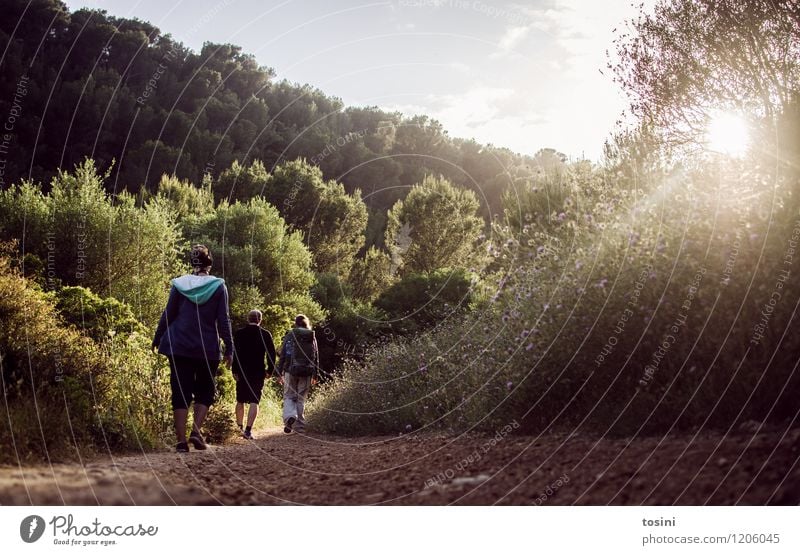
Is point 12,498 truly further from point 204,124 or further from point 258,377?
point 204,124

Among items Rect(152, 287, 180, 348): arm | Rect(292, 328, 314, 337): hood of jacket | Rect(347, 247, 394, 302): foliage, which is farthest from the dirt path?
Rect(347, 247, 394, 302): foliage

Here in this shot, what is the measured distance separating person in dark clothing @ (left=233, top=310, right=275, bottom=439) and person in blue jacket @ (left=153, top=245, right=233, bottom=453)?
3.42 m

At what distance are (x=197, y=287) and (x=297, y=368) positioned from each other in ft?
17.6

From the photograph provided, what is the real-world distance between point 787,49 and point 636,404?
3939 mm

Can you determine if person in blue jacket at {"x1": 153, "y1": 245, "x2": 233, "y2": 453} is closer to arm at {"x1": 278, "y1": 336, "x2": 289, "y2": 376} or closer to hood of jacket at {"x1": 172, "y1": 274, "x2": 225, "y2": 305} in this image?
hood of jacket at {"x1": 172, "y1": 274, "x2": 225, "y2": 305}

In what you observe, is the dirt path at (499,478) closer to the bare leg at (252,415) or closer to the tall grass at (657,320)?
the tall grass at (657,320)

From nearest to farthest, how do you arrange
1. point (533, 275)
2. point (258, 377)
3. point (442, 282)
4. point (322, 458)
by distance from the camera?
1. point (322, 458)
2. point (533, 275)
3. point (258, 377)
4. point (442, 282)

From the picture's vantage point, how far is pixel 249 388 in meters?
10.8

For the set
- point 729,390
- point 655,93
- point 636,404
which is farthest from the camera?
point 655,93

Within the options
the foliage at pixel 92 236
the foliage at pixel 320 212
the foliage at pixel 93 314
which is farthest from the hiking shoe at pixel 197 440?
the foliage at pixel 320 212

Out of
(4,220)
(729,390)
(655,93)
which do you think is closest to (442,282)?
(4,220)

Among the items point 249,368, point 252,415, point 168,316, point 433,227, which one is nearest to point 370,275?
point 433,227

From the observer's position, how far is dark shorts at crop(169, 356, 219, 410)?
6.79 meters
